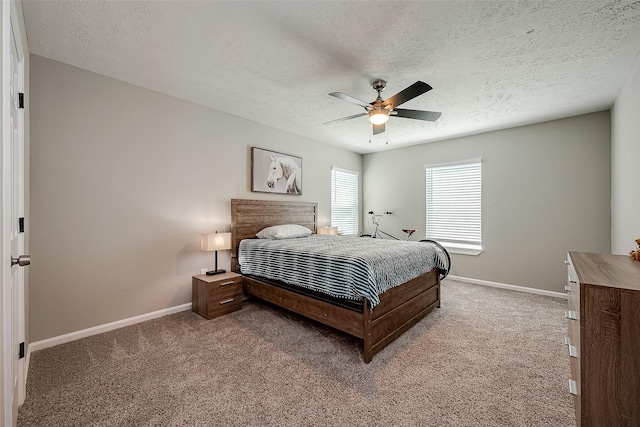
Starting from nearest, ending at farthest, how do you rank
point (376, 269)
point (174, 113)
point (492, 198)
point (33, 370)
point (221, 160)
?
point (33, 370), point (376, 269), point (174, 113), point (221, 160), point (492, 198)

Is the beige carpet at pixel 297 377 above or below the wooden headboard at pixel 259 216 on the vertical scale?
below

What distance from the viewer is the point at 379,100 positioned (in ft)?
8.95

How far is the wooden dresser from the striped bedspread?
A: 1283 mm

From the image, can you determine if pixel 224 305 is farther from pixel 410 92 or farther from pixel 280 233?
pixel 410 92

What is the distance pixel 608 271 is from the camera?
4.68 feet

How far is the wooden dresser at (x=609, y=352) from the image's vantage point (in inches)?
43.6

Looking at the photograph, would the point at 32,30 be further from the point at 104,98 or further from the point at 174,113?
the point at 174,113

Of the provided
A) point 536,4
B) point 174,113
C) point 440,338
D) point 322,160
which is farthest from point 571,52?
point 174,113

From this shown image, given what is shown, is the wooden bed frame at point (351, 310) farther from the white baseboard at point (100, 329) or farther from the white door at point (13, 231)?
the white door at point (13, 231)

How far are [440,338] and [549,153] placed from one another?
11.4ft

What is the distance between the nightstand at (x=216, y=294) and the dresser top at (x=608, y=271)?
3.21m

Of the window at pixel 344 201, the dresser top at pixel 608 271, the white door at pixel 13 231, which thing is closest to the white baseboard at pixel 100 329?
the white door at pixel 13 231

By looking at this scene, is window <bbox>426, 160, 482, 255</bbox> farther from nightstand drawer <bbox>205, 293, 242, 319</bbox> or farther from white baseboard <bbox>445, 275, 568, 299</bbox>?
nightstand drawer <bbox>205, 293, 242, 319</bbox>

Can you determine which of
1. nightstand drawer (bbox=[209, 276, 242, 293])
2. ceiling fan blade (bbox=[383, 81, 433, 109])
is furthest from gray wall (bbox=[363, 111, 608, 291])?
nightstand drawer (bbox=[209, 276, 242, 293])
